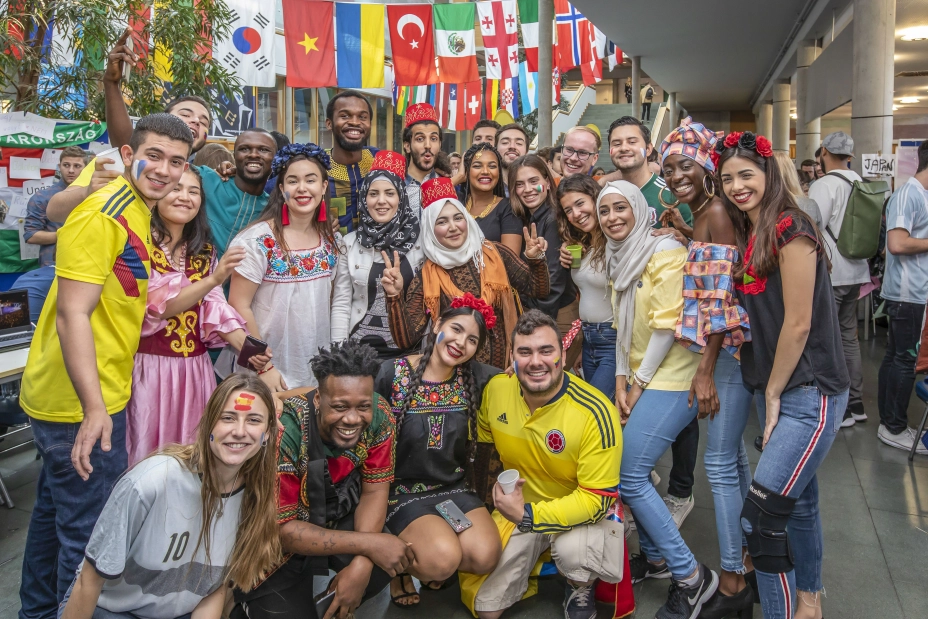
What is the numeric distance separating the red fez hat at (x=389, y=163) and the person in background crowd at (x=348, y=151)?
296mm

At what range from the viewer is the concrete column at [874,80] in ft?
23.1

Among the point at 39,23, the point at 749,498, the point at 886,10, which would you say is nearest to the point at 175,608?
the point at 749,498

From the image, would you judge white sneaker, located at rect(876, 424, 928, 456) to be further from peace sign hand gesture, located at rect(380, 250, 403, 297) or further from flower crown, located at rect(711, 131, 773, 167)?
peace sign hand gesture, located at rect(380, 250, 403, 297)

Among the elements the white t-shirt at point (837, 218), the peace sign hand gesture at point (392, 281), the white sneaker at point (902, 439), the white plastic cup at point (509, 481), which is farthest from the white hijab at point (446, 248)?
the white sneaker at point (902, 439)

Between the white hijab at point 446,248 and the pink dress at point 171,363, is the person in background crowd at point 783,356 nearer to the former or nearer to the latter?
the white hijab at point 446,248

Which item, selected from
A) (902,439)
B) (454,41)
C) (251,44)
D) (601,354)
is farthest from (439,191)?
(454,41)

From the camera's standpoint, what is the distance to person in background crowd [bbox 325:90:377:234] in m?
3.94

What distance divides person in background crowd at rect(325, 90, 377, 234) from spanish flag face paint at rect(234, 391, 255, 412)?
67.4 inches

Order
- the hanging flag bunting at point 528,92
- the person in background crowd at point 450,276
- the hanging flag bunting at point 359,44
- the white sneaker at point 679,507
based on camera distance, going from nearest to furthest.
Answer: the person in background crowd at point 450,276 < the white sneaker at point 679,507 < the hanging flag bunting at point 359,44 < the hanging flag bunting at point 528,92

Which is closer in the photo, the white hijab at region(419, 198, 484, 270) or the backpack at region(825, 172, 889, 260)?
the white hijab at region(419, 198, 484, 270)

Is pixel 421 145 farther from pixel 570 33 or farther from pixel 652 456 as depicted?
pixel 570 33

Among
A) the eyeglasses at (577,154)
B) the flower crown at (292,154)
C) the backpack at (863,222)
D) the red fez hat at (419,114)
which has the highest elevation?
the red fez hat at (419,114)

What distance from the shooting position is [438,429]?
122 inches

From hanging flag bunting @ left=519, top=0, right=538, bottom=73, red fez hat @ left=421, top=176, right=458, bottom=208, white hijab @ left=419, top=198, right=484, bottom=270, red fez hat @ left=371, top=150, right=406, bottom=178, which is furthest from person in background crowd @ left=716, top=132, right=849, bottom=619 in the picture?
hanging flag bunting @ left=519, top=0, right=538, bottom=73
